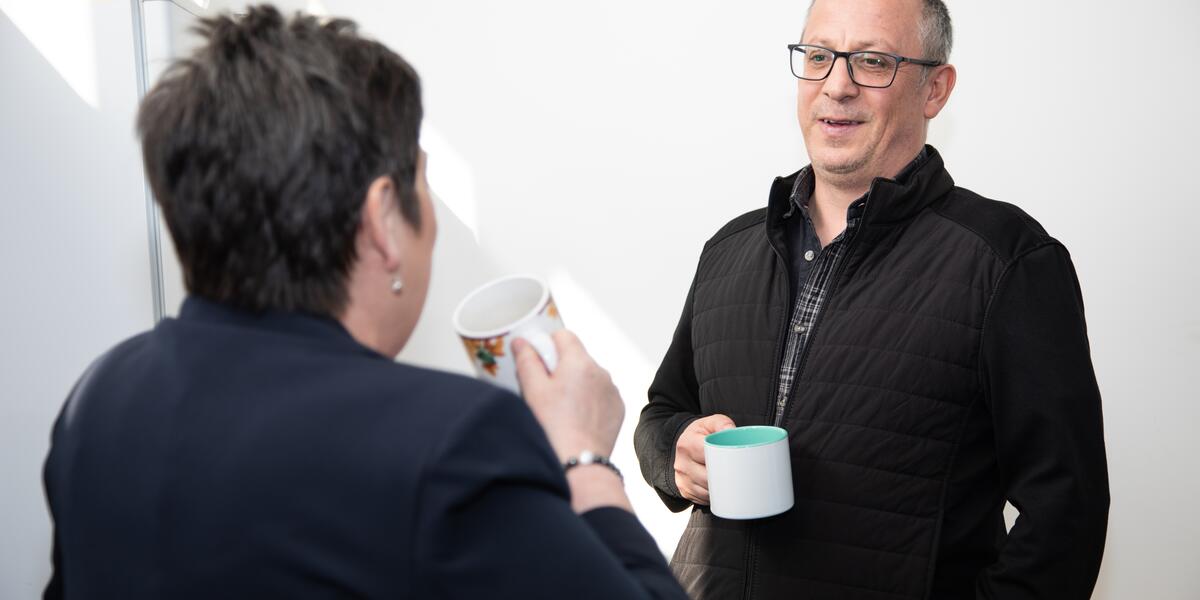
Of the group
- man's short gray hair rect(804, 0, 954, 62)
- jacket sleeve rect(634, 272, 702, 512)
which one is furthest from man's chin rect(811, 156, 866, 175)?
jacket sleeve rect(634, 272, 702, 512)

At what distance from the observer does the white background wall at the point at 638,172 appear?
2135mm

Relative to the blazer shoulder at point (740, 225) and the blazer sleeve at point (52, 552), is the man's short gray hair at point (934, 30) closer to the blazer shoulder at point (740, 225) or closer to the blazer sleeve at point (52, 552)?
the blazer shoulder at point (740, 225)

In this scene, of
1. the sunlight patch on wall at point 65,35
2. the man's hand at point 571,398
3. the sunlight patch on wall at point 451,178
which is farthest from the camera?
the sunlight patch on wall at point 451,178

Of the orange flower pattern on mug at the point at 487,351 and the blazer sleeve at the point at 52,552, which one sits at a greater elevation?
the orange flower pattern on mug at the point at 487,351

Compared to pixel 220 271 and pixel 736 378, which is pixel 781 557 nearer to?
pixel 736 378

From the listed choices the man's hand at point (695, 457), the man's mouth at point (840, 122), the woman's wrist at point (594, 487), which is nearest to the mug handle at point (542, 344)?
the woman's wrist at point (594, 487)

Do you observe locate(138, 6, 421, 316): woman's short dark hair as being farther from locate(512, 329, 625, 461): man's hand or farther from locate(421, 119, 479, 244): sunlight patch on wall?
locate(421, 119, 479, 244): sunlight patch on wall

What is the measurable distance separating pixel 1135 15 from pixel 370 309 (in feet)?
7.01

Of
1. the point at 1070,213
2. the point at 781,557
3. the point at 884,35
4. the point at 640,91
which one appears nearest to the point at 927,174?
the point at 884,35

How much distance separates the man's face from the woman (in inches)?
36.7

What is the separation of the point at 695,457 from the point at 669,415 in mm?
248

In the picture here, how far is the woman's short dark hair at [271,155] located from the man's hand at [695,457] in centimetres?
87

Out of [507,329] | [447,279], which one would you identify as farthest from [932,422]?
[447,279]

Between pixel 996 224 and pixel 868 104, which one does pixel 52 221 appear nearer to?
pixel 868 104
